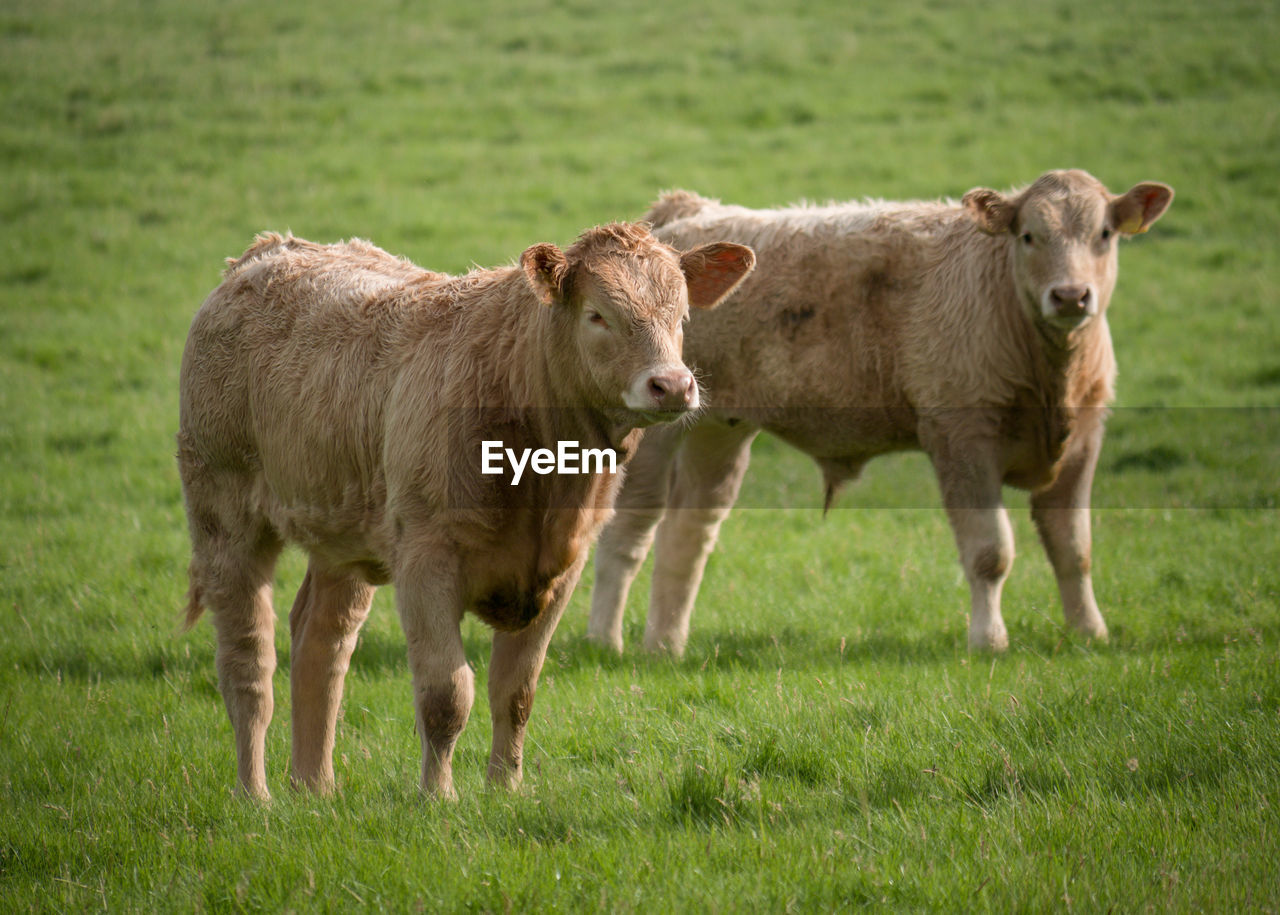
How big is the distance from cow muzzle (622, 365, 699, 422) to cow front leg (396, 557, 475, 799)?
91 centimetres

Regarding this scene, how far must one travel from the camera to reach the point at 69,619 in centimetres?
723

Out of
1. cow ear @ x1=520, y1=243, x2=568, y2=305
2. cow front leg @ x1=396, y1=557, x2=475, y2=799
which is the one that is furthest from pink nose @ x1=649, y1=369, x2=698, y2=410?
cow front leg @ x1=396, y1=557, x2=475, y2=799

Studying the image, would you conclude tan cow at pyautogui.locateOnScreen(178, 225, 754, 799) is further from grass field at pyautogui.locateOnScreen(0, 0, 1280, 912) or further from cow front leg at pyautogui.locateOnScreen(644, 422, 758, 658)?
cow front leg at pyautogui.locateOnScreen(644, 422, 758, 658)

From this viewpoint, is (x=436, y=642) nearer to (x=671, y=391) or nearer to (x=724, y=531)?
(x=671, y=391)

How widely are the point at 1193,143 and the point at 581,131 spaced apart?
785 cm

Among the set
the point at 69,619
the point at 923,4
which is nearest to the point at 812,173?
the point at 923,4

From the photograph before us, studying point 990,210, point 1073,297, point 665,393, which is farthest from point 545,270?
point 990,210

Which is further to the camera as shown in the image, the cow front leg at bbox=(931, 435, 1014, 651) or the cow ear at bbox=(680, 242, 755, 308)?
the cow front leg at bbox=(931, 435, 1014, 651)

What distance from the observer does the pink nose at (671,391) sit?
4.13 m

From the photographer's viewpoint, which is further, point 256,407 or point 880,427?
point 880,427

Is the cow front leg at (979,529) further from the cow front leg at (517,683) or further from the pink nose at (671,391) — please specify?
the pink nose at (671,391)

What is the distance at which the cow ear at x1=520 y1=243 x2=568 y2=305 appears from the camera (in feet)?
14.4

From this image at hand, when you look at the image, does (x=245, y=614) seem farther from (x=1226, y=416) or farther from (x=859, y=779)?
(x=1226, y=416)

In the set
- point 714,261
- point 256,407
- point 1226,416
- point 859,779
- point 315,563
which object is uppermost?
point 714,261
